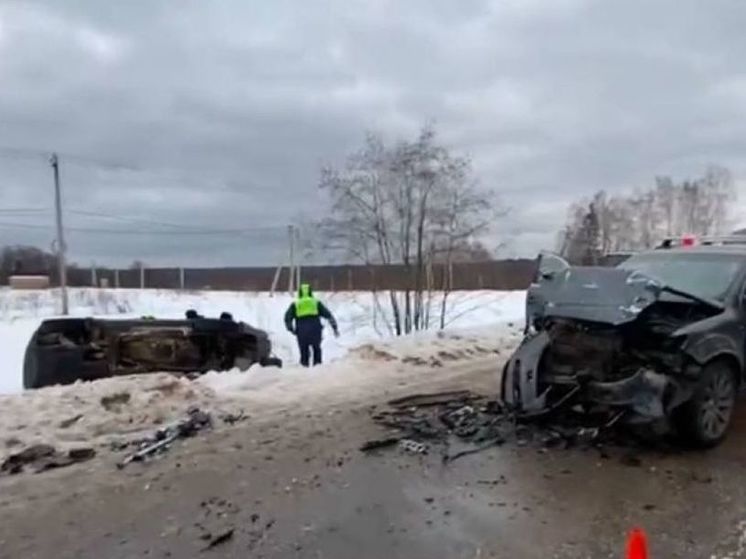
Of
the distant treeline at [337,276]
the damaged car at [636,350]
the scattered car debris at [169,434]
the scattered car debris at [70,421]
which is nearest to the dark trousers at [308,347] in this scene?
the distant treeline at [337,276]

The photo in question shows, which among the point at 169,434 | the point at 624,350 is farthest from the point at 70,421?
the point at 624,350

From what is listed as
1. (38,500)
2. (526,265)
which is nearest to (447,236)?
(38,500)

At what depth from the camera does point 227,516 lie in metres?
5.21

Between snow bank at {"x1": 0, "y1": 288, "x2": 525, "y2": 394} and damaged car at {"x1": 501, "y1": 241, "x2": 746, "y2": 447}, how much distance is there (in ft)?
21.0

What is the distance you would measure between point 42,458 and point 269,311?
2027 cm

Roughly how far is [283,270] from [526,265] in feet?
45.4

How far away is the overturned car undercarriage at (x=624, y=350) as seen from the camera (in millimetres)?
6500

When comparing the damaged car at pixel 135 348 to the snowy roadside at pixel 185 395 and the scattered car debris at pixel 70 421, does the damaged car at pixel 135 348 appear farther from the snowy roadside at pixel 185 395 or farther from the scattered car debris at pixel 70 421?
the scattered car debris at pixel 70 421

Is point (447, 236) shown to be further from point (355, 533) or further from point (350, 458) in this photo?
point (355, 533)

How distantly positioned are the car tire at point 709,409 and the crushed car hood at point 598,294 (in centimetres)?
68

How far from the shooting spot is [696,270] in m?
7.82

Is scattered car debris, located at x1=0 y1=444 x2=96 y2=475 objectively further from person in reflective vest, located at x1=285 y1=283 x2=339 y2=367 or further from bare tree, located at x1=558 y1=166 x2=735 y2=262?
bare tree, located at x1=558 y1=166 x2=735 y2=262

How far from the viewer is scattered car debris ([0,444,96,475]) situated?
646 cm

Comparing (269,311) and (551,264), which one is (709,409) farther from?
(269,311)
